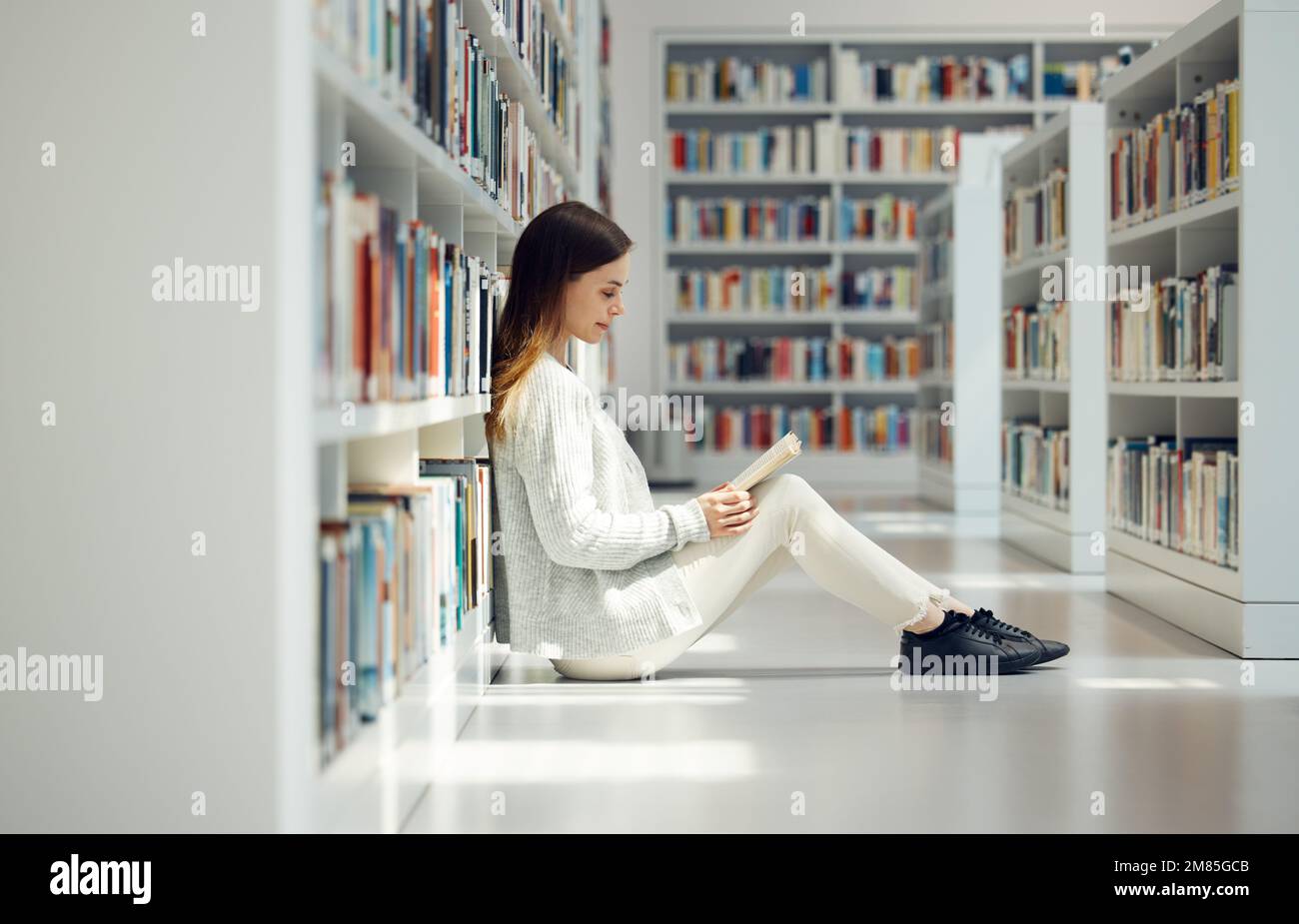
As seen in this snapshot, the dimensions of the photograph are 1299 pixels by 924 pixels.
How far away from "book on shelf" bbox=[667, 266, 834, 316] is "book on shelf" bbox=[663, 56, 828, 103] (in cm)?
106

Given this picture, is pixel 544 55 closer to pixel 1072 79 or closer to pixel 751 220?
pixel 751 220

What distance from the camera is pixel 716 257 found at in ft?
29.6

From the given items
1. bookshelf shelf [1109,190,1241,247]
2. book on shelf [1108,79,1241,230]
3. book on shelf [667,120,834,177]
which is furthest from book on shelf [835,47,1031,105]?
bookshelf shelf [1109,190,1241,247]

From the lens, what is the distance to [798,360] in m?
8.73

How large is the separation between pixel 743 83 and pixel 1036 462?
4367 mm

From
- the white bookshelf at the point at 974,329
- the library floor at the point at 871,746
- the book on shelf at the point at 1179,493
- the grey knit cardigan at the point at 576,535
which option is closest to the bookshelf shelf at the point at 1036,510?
the book on shelf at the point at 1179,493

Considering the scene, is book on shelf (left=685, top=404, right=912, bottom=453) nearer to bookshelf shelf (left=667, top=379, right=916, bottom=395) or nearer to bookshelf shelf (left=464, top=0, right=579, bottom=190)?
bookshelf shelf (left=667, top=379, right=916, bottom=395)

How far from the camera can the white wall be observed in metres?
8.59

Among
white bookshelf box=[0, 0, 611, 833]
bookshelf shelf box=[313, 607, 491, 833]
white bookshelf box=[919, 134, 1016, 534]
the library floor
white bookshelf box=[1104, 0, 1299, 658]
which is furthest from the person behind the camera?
white bookshelf box=[919, 134, 1016, 534]

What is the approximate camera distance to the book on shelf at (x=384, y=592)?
1511 mm

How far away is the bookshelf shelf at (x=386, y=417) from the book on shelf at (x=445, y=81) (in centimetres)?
39

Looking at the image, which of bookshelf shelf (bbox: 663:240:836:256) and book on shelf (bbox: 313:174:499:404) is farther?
bookshelf shelf (bbox: 663:240:836:256)

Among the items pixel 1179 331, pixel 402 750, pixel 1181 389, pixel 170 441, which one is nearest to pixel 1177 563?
pixel 1181 389

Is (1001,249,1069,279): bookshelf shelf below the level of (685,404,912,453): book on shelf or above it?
above
